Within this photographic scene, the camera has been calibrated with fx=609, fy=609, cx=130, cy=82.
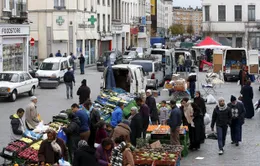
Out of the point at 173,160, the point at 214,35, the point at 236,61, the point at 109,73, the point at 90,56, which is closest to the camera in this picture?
the point at 173,160

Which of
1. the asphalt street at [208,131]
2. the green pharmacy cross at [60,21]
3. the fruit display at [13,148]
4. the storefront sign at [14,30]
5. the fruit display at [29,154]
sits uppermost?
the green pharmacy cross at [60,21]

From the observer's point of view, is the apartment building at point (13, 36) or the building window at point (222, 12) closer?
the apartment building at point (13, 36)

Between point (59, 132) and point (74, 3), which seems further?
point (74, 3)

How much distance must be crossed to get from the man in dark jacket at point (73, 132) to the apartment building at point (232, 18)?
5933 cm

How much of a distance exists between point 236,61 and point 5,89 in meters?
19.1

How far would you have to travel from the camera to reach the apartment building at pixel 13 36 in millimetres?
35938

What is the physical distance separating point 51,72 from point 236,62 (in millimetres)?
13347

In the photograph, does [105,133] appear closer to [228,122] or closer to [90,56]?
[228,122]

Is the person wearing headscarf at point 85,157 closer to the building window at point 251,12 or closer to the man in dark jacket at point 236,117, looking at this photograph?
the man in dark jacket at point 236,117

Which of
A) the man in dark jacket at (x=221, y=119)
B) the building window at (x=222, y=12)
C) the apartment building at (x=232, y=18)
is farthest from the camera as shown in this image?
the building window at (x=222, y=12)

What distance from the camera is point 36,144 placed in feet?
48.9

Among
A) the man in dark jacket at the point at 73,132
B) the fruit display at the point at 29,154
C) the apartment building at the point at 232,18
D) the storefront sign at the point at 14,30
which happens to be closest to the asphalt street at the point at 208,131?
the man in dark jacket at the point at 73,132

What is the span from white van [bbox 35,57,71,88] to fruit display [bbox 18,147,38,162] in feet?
70.8

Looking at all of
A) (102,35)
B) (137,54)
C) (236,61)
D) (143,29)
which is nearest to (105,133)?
(236,61)
